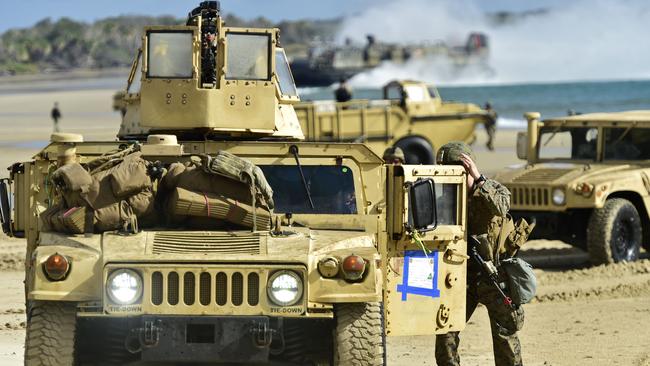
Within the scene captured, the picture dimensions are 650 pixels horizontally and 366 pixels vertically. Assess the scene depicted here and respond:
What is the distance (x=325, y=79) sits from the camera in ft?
201

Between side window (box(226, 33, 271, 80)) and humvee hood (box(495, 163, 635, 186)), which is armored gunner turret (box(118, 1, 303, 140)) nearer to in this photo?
side window (box(226, 33, 271, 80))

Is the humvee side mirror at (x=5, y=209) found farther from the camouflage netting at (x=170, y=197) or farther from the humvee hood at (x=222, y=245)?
the humvee hood at (x=222, y=245)

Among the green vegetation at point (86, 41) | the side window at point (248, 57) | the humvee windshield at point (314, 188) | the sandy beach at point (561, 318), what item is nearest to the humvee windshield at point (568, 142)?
the sandy beach at point (561, 318)

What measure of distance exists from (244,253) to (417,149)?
1942 centimetres

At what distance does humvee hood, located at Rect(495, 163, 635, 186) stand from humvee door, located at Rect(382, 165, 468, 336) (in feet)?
21.1

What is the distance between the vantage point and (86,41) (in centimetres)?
15588

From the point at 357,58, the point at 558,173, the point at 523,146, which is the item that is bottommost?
the point at 558,173

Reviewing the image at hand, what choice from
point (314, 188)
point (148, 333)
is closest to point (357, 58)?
point (314, 188)

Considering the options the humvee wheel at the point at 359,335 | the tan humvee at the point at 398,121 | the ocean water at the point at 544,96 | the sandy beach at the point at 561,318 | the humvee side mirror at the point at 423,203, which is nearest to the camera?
the humvee wheel at the point at 359,335

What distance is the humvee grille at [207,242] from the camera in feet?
26.2

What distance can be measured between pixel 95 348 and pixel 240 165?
126 centimetres

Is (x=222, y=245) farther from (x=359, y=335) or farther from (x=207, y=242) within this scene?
(x=359, y=335)

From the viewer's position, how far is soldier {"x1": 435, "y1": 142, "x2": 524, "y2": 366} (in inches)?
367

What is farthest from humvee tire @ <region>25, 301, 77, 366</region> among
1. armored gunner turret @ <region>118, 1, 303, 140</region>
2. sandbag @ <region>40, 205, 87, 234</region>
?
armored gunner turret @ <region>118, 1, 303, 140</region>
